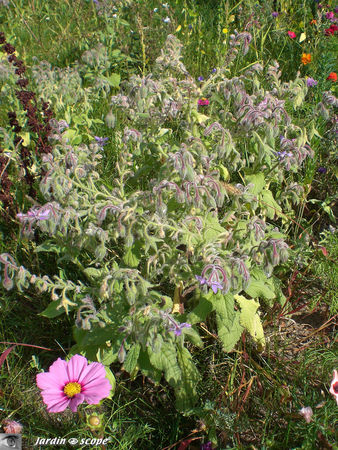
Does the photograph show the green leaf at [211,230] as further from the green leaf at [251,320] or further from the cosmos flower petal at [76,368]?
the cosmos flower petal at [76,368]

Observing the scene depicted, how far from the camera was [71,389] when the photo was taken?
1.75 m

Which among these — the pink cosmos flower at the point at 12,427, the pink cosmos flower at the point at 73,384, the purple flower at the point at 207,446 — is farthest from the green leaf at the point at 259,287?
the pink cosmos flower at the point at 12,427

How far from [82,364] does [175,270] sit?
0.59 meters

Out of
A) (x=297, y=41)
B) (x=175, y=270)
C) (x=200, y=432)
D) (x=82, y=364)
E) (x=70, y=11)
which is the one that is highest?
(x=70, y=11)

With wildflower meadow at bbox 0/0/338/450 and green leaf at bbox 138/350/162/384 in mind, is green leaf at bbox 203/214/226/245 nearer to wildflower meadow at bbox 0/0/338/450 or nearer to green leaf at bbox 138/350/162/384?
wildflower meadow at bbox 0/0/338/450

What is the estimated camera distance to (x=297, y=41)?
4453 millimetres

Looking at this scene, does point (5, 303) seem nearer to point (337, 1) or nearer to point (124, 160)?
point (124, 160)

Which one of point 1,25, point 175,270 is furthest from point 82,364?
point 1,25

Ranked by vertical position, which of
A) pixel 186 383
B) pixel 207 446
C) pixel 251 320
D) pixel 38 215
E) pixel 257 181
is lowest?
pixel 207 446

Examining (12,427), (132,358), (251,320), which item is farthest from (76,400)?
(251,320)

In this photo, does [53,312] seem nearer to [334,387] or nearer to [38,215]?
[38,215]

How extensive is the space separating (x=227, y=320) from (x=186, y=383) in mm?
378

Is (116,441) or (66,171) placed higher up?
(66,171)

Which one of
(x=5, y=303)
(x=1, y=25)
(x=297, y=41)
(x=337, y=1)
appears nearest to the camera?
(x=5, y=303)
